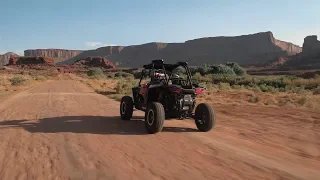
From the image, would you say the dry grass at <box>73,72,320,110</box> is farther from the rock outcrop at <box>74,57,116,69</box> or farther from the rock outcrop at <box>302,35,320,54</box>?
the rock outcrop at <box>74,57,116,69</box>

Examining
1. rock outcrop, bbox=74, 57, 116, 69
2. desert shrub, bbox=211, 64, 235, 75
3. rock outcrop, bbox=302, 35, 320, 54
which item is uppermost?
rock outcrop, bbox=302, 35, 320, 54

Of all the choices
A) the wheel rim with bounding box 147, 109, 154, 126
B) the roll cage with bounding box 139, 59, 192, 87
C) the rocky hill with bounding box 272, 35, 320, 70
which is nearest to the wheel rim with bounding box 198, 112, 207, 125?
the roll cage with bounding box 139, 59, 192, 87

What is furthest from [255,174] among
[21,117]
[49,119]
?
[21,117]

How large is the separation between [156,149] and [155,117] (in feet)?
5.11

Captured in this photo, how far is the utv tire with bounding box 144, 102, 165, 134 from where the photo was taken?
8766 mm

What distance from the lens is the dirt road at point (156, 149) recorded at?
5.75 meters

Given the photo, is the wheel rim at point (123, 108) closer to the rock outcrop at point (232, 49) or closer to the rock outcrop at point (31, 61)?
the rock outcrop at point (232, 49)

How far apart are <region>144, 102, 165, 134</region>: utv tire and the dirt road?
0.22 m

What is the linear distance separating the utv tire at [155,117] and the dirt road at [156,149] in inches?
8.8

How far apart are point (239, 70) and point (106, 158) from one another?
58.7m

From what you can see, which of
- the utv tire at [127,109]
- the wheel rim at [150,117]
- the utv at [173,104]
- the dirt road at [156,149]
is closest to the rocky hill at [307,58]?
the utv tire at [127,109]

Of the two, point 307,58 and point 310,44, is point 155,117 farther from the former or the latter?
point 310,44

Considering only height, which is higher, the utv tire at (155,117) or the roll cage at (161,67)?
the roll cage at (161,67)

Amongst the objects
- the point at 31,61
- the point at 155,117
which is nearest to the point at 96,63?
the point at 31,61
